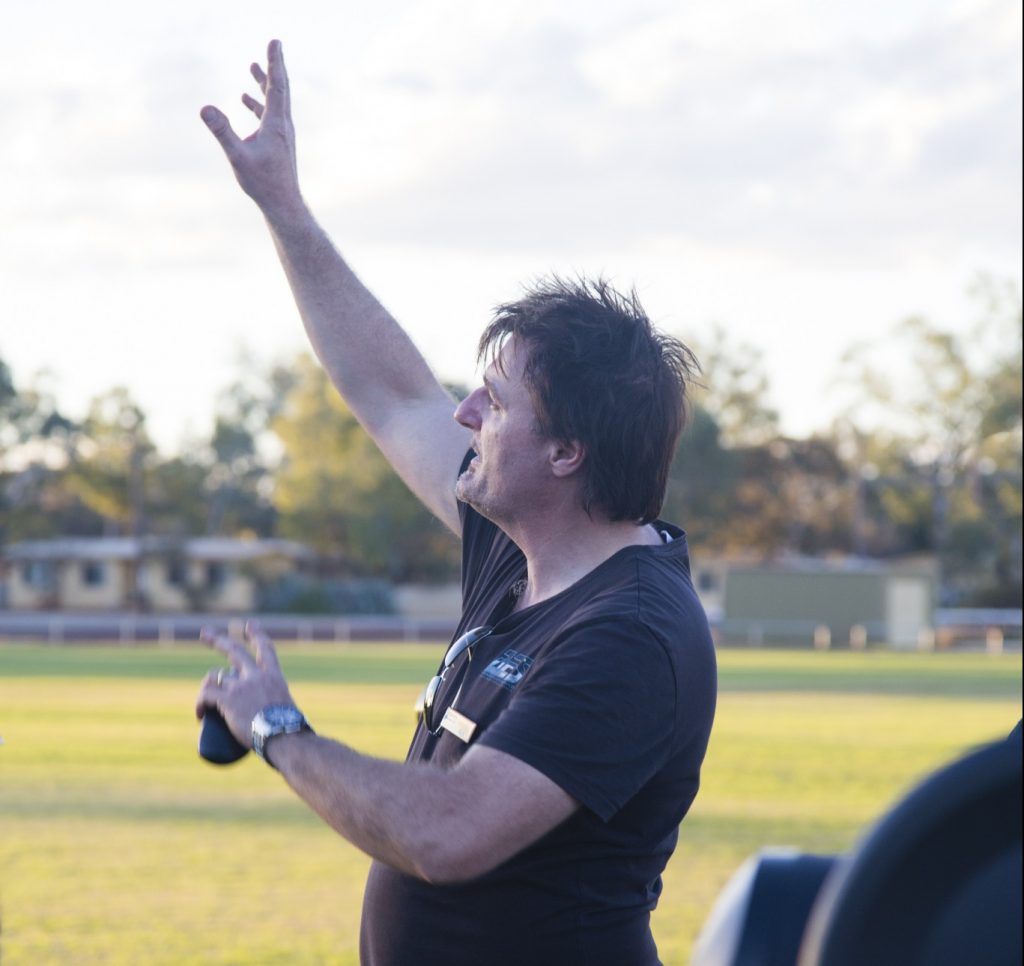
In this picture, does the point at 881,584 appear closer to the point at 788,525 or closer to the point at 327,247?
the point at 788,525

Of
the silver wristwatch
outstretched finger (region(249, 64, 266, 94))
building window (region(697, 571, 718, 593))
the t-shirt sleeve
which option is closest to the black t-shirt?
the t-shirt sleeve

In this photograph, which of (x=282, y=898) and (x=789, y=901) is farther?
(x=282, y=898)

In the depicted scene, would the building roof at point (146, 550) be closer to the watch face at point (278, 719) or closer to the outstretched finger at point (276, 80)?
the outstretched finger at point (276, 80)

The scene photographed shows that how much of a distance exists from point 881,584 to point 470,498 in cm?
5448

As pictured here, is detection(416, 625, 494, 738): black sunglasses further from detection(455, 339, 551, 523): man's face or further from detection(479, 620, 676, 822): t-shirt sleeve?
detection(479, 620, 676, 822): t-shirt sleeve

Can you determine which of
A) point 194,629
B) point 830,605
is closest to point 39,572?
point 194,629

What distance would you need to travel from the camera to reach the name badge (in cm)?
281

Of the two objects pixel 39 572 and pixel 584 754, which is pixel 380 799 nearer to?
pixel 584 754

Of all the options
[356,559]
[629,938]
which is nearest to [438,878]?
[629,938]

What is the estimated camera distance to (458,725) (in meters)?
2.85

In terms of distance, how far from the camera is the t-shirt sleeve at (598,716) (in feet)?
8.16

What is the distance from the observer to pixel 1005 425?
15797mm

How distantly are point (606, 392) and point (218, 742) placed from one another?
34.0 inches

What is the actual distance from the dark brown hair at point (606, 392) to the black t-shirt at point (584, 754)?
125 millimetres
